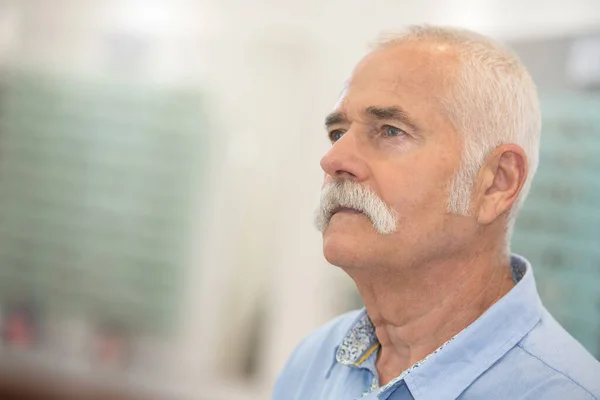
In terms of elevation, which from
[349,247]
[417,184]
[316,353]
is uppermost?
[417,184]

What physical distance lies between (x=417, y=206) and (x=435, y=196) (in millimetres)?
35

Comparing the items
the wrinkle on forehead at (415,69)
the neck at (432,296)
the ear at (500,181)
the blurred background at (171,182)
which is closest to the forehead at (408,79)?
the wrinkle on forehead at (415,69)

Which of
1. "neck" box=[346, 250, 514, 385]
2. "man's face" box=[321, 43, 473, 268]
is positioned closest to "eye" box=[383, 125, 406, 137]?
"man's face" box=[321, 43, 473, 268]

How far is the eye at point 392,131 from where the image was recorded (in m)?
1.13

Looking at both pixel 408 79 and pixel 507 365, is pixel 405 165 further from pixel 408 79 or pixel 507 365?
pixel 507 365

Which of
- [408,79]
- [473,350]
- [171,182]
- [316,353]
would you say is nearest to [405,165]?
[408,79]

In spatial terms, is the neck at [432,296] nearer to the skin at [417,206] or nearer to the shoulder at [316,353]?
the skin at [417,206]

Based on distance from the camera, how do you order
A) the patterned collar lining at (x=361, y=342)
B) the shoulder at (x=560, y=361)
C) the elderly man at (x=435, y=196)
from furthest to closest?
the patterned collar lining at (x=361, y=342)
the elderly man at (x=435, y=196)
the shoulder at (x=560, y=361)

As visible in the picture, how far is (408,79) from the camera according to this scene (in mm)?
1145

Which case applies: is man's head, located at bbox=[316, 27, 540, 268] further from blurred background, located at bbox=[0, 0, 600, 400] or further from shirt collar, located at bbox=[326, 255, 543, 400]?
blurred background, located at bbox=[0, 0, 600, 400]

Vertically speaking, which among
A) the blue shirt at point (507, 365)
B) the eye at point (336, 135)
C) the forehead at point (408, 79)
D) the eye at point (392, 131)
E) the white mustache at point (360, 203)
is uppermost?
the forehead at point (408, 79)

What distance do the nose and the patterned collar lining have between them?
1.10 ft

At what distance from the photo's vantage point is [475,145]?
3.68 feet

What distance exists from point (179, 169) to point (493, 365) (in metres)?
1.80
